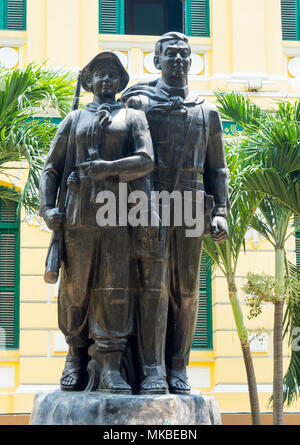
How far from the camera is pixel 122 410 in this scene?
6121 millimetres

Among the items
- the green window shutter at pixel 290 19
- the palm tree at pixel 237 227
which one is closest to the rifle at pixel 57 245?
the palm tree at pixel 237 227

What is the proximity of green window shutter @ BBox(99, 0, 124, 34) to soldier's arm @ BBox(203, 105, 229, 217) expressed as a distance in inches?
439

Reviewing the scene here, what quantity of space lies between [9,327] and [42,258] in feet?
4.35

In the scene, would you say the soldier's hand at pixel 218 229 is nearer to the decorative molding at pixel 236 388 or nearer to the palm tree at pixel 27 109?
the palm tree at pixel 27 109

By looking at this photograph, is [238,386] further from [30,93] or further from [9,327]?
[30,93]

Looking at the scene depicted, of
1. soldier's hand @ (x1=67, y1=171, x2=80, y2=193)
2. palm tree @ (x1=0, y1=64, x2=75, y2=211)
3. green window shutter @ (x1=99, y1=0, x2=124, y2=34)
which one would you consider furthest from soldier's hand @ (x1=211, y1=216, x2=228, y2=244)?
green window shutter @ (x1=99, y1=0, x2=124, y2=34)

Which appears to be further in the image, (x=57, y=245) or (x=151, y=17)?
(x=151, y=17)

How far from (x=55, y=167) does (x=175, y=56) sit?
1.19 meters

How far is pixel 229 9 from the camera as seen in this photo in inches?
703

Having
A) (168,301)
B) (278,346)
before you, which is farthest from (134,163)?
(278,346)

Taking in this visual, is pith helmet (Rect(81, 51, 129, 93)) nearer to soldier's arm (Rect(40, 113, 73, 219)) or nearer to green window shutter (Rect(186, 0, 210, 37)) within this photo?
soldier's arm (Rect(40, 113, 73, 219))

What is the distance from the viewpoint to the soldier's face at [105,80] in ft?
22.7

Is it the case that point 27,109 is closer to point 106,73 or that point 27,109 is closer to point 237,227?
point 237,227

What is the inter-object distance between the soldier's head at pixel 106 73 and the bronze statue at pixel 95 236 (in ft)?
0.27
